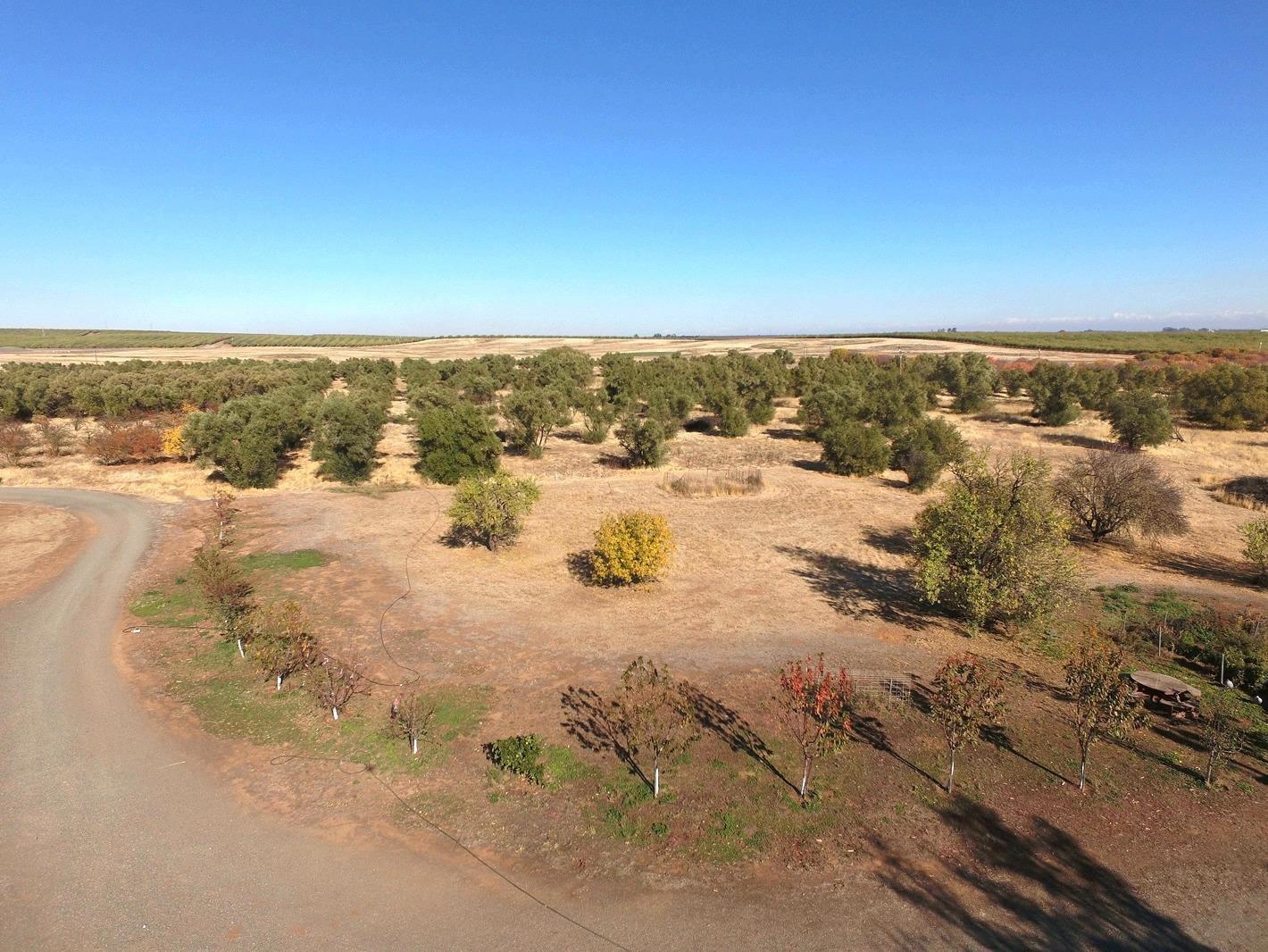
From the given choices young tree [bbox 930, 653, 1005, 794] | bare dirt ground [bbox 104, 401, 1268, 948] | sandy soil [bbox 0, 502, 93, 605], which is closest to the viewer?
bare dirt ground [bbox 104, 401, 1268, 948]

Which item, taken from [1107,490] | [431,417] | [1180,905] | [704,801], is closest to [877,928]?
[704,801]

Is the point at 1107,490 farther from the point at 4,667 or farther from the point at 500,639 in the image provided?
the point at 4,667

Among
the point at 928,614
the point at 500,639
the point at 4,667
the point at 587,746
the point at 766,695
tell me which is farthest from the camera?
the point at 928,614

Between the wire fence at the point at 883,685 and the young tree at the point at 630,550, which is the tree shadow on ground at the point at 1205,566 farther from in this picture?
the young tree at the point at 630,550

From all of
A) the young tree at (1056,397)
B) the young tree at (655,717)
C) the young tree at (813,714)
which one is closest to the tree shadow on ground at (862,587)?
the young tree at (813,714)

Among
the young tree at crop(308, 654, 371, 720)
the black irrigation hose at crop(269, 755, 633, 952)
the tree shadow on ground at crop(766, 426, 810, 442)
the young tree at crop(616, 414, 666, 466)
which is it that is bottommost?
the black irrigation hose at crop(269, 755, 633, 952)

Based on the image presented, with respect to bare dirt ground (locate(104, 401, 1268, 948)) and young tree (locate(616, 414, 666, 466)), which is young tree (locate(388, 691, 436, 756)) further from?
young tree (locate(616, 414, 666, 466))

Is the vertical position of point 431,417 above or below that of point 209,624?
above

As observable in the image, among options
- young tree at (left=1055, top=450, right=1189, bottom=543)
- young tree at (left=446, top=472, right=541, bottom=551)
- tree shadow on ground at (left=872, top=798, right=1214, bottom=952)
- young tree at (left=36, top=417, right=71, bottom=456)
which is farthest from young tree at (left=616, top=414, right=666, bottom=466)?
young tree at (left=36, top=417, right=71, bottom=456)
